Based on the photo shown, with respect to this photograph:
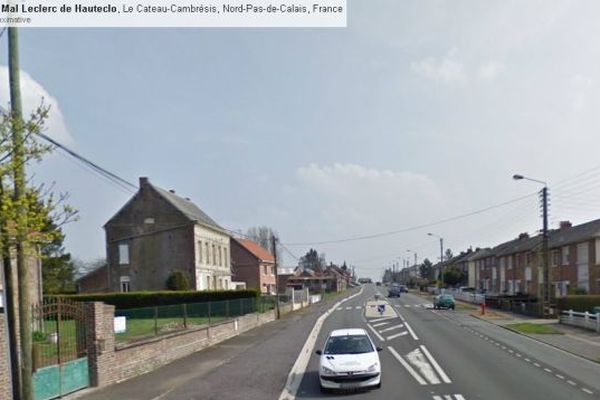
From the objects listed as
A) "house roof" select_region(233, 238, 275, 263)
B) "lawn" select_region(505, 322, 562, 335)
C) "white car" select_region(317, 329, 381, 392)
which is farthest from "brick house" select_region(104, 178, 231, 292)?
"white car" select_region(317, 329, 381, 392)

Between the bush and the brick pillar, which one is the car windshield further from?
the bush

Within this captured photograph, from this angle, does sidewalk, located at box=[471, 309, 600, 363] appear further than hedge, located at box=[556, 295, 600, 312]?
No

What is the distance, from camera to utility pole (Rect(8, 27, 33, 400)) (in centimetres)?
956

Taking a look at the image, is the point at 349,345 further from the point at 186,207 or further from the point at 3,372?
the point at 186,207

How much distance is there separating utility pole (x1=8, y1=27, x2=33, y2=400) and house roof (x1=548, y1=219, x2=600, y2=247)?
158ft

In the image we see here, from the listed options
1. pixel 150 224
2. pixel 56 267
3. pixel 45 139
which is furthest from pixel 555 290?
pixel 45 139

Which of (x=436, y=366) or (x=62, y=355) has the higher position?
(x=62, y=355)

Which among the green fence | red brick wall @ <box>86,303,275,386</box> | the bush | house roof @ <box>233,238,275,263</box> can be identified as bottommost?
house roof @ <box>233,238,275,263</box>

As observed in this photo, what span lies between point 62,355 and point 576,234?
5094cm

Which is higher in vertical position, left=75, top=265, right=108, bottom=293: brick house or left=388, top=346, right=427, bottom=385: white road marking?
left=388, top=346, right=427, bottom=385: white road marking

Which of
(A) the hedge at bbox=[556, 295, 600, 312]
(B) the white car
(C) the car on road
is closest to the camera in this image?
(B) the white car

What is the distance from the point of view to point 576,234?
55.8 meters

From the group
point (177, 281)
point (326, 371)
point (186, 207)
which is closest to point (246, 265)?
point (186, 207)

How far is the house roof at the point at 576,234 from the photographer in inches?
2017
